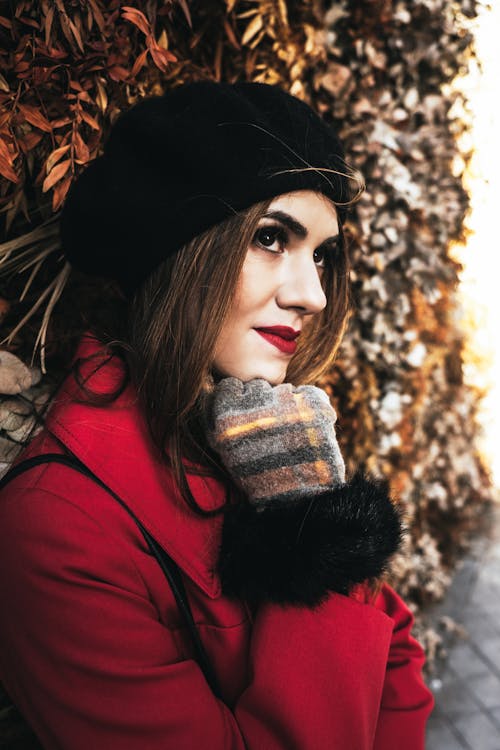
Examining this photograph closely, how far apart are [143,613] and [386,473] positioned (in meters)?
2.29

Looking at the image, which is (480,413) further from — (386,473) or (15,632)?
(15,632)

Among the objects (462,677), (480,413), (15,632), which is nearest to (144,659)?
(15,632)

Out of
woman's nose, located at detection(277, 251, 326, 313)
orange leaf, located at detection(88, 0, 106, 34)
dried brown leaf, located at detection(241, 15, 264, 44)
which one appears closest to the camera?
woman's nose, located at detection(277, 251, 326, 313)

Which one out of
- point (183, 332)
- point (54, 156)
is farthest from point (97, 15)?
point (183, 332)

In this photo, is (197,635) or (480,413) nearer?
(197,635)

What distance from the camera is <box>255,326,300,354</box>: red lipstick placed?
1.46 metres

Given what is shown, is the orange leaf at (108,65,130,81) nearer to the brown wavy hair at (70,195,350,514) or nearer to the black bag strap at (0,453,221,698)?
the brown wavy hair at (70,195,350,514)

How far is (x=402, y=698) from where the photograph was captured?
159 centimetres

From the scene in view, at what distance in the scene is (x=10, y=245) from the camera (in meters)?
1.60

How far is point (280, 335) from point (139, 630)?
80cm

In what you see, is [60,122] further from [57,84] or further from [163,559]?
[163,559]

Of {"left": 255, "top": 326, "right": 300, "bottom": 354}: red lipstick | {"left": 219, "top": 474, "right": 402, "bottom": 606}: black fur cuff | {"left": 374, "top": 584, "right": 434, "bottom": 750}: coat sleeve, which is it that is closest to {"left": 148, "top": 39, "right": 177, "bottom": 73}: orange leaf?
{"left": 255, "top": 326, "right": 300, "bottom": 354}: red lipstick

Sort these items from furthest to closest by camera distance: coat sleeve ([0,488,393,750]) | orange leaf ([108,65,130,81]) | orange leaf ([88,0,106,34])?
orange leaf ([108,65,130,81]) → orange leaf ([88,0,106,34]) → coat sleeve ([0,488,393,750])

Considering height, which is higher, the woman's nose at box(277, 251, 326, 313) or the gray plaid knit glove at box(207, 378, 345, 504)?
the woman's nose at box(277, 251, 326, 313)
